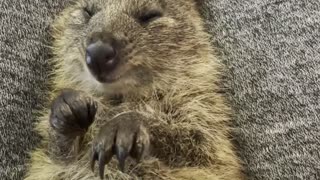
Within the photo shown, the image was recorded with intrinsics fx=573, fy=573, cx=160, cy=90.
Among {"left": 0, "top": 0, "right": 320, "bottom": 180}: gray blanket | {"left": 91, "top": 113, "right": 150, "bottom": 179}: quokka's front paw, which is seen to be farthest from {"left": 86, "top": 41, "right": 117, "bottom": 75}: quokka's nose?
{"left": 0, "top": 0, "right": 320, "bottom": 180}: gray blanket

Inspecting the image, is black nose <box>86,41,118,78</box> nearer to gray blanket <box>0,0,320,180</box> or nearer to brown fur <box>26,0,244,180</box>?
brown fur <box>26,0,244,180</box>

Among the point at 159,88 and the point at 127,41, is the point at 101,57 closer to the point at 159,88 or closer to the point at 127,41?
the point at 127,41

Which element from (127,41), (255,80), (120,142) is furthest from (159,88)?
(120,142)

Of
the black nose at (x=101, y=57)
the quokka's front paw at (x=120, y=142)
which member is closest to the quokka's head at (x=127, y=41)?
the black nose at (x=101, y=57)

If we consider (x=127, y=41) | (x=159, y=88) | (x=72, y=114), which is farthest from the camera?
(x=159, y=88)

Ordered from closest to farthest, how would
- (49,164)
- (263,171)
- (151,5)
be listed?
(263,171), (49,164), (151,5)

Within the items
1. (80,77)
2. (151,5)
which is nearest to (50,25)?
(80,77)

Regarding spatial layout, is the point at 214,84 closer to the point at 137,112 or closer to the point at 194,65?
the point at 194,65
